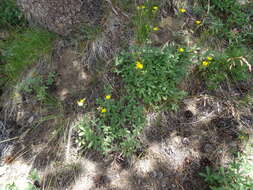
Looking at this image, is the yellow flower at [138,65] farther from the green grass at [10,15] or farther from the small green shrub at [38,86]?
the green grass at [10,15]

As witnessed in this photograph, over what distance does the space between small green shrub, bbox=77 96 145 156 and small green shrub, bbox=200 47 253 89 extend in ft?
3.23

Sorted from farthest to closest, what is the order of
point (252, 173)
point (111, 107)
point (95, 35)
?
point (95, 35) < point (111, 107) < point (252, 173)

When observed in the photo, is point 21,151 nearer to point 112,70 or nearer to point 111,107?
point 111,107

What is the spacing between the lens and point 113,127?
2068 millimetres

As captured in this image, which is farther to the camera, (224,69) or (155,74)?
(224,69)

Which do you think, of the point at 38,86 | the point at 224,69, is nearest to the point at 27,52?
the point at 38,86

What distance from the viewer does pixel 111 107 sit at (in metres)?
2.15

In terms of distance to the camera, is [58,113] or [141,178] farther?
[58,113]

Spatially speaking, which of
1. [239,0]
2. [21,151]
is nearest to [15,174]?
[21,151]

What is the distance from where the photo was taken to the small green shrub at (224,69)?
226cm

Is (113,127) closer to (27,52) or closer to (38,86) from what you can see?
(38,86)

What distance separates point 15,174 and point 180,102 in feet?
7.12

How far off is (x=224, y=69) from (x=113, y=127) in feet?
5.15

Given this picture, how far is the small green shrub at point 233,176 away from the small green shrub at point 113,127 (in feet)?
2.69
